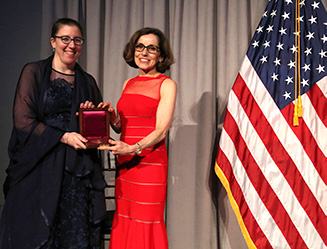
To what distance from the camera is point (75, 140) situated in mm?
1800

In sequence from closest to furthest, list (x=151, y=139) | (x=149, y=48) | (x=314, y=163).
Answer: (x=151, y=139), (x=149, y=48), (x=314, y=163)

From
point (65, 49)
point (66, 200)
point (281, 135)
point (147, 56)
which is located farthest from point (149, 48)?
point (281, 135)

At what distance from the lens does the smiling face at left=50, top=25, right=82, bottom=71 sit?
6.28 feet

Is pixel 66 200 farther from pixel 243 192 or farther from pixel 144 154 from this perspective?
pixel 243 192

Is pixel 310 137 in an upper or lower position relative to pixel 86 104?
lower

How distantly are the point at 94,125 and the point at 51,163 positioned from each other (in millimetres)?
315

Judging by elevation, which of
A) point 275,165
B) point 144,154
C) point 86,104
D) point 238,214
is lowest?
point 238,214

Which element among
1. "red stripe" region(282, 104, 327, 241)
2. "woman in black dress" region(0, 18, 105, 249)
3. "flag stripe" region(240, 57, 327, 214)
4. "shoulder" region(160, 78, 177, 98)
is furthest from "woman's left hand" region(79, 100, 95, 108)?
"red stripe" region(282, 104, 327, 241)

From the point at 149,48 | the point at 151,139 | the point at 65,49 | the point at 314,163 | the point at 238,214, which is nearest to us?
the point at 65,49

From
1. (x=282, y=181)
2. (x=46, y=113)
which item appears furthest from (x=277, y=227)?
(x=46, y=113)

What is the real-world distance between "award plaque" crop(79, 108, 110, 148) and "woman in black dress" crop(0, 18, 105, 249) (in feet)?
0.15

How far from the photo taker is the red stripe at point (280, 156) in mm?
2404

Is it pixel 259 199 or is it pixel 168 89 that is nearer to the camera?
pixel 168 89

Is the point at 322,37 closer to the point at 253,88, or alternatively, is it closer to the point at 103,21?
the point at 253,88
